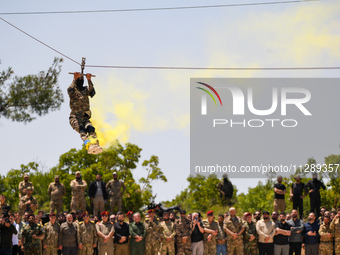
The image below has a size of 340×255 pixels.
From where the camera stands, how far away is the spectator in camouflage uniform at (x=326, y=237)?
20453mm

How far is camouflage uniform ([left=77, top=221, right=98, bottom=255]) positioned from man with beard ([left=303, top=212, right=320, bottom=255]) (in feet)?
20.4

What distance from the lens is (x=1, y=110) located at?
25.8m

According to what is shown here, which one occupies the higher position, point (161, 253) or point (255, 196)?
point (255, 196)

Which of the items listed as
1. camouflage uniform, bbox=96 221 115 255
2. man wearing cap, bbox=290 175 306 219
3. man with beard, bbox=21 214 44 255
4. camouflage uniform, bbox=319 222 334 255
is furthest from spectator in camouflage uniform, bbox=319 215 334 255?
man with beard, bbox=21 214 44 255

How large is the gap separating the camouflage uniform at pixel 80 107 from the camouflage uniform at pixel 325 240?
23.9ft

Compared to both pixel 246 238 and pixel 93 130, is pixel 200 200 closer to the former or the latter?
pixel 246 238

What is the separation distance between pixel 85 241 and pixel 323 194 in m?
10.4

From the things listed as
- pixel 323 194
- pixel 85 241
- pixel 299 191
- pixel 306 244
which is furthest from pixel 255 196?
pixel 85 241

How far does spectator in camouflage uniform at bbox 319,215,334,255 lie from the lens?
Answer: 67.1ft

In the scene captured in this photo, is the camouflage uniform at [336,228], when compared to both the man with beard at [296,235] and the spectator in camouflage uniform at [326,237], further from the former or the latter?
the man with beard at [296,235]

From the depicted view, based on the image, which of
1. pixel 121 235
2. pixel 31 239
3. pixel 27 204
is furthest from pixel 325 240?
pixel 27 204

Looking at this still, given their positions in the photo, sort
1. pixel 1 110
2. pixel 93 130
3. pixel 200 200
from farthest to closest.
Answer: pixel 200 200
pixel 1 110
pixel 93 130

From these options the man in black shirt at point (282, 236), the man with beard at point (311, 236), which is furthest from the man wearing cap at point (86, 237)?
the man with beard at point (311, 236)

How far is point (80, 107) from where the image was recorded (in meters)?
19.4
